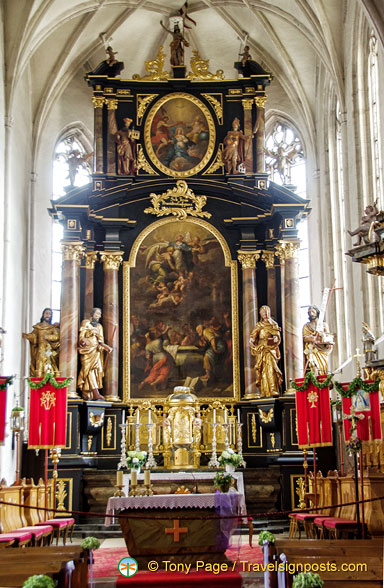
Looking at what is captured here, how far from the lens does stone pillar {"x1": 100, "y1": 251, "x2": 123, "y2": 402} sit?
1942 centimetres

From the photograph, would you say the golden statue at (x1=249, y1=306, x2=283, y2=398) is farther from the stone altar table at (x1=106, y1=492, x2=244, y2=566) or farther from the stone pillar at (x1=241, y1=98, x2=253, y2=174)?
the stone altar table at (x1=106, y1=492, x2=244, y2=566)

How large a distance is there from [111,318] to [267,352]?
11.4ft

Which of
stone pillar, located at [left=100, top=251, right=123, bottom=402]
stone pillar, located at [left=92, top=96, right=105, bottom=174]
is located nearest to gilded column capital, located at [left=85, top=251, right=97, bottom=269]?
stone pillar, located at [left=100, top=251, right=123, bottom=402]

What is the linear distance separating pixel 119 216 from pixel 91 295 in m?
1.91

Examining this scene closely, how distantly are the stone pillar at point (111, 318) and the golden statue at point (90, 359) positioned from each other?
0.75 feet

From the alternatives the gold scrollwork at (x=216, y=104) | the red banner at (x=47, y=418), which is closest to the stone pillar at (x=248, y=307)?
the gold scrollwork at (x=216, y=104)

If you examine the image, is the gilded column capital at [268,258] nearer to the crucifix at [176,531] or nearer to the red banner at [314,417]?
the red banner at [314,417]

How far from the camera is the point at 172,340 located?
64.9 feet

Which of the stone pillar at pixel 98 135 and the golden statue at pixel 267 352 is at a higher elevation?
the stone pillar at pixel 98 135

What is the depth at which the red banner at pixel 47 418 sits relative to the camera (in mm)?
16547

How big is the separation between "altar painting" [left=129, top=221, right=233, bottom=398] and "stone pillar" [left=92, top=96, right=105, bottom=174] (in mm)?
1963

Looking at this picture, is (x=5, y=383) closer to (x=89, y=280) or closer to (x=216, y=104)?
(x=89, y=280)

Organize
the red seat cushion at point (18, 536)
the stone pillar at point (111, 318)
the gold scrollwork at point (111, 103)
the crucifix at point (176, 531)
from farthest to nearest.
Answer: the gold scrollwork at point (111, 103) → the stone pillar at point (111, 318) → the crucifix at point (176, 531) → the red seat cushion at point (18, 536)

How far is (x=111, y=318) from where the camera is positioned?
19.8 metres
